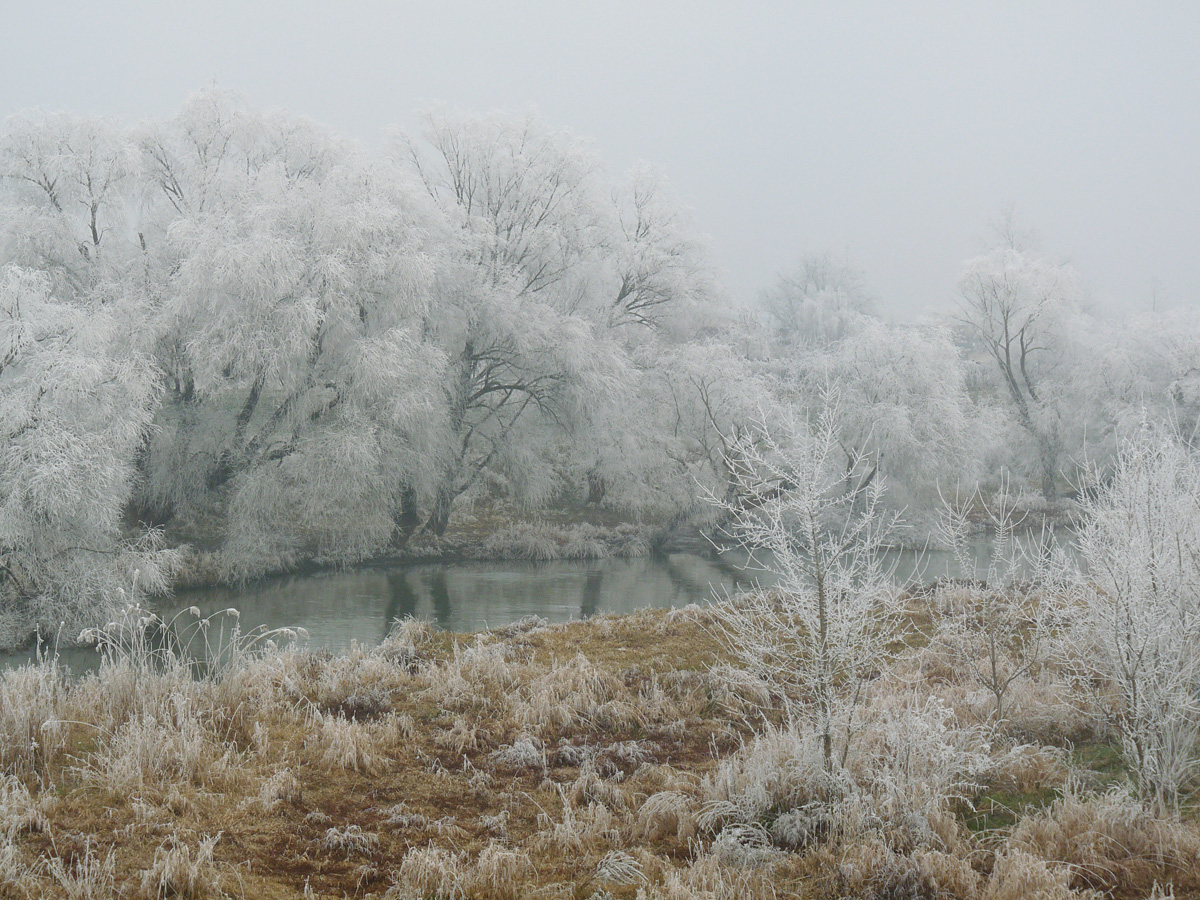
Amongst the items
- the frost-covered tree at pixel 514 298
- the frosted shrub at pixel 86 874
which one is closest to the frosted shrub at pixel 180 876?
the frosted shrub at pixel 86 874

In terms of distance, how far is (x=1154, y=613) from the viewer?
477cm

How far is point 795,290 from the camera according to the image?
55.5 m

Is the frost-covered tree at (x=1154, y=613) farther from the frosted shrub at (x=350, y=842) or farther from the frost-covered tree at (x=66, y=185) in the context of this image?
the frost-covered tree at (x=66, y=185)

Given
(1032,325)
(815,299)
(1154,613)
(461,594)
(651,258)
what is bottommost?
(461,594)

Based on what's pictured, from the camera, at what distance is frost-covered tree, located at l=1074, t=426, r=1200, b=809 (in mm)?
4715

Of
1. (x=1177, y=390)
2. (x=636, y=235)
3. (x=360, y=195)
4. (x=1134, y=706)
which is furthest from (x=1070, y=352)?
(x=1134, y=706)

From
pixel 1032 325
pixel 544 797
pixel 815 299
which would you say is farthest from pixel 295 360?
pixel 815 299

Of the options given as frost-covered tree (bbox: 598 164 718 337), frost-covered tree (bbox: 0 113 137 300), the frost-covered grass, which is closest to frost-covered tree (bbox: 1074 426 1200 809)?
the frost-covered grass

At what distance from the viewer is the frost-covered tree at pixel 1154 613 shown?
4715 mm

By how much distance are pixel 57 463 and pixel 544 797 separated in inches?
338

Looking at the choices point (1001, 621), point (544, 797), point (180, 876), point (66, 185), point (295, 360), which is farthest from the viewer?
point (66, 185)

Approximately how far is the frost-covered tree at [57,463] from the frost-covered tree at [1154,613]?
1042 cm

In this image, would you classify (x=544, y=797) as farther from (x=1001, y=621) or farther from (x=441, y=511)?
(x=441, y=511)

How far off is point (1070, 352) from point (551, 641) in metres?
25.2
